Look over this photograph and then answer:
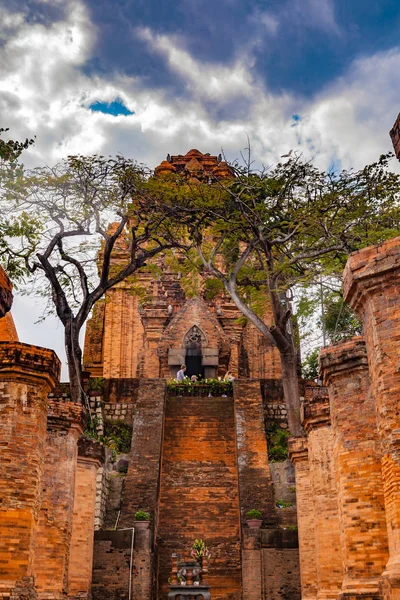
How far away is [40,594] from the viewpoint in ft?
34.5

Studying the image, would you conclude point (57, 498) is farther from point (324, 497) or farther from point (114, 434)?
point (114, 434)

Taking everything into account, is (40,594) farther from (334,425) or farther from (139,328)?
(139,328)

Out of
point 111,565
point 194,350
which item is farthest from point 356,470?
point 194,350

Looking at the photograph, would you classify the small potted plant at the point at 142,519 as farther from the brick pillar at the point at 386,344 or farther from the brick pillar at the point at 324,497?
the brick pillar at the point at 386,344

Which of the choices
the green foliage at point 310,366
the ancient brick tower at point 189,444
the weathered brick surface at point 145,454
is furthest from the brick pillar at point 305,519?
the green foliage at point 310,366

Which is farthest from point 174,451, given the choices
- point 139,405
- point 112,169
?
point 112,169

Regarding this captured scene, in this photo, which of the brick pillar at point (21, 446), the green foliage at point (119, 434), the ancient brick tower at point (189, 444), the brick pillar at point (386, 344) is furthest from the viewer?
the green foliage at point (119, 434)

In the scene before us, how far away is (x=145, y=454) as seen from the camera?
18.6m

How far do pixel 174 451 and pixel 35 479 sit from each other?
39.6ft

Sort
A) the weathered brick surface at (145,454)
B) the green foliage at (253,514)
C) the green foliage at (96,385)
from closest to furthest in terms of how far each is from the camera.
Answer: the green foliage at (253,514) → the weathered brick surface at (145,454) → the green foliage at (96,385)

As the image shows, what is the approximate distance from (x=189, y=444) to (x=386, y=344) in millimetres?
14329

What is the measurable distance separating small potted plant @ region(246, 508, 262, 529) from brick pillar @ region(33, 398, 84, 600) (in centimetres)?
523

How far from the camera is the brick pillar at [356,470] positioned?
25.6ft

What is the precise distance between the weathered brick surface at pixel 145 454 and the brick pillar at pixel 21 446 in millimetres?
8009
